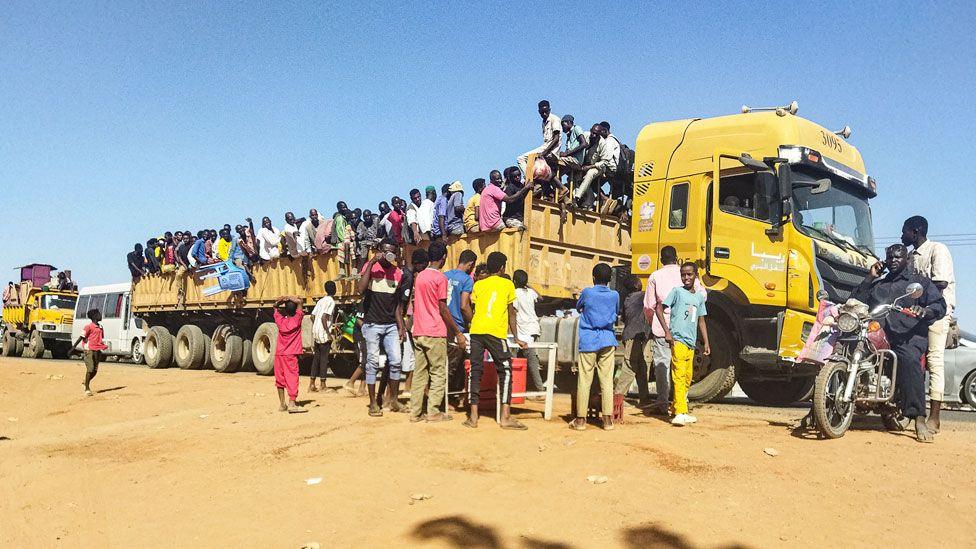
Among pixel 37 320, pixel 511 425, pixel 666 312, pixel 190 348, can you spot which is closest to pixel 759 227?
pixel 666 312

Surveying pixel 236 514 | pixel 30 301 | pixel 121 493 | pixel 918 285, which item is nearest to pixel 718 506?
pixel 236 514

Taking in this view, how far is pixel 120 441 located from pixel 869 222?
879 cm

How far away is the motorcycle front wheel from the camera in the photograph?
633 centimetres

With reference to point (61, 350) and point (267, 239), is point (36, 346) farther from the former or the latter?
point (267, 239)

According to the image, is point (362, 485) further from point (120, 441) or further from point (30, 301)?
point (30, 301)

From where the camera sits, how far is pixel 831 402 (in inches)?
261

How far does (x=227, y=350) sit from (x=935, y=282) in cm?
1383

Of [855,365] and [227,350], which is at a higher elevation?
[855,365]

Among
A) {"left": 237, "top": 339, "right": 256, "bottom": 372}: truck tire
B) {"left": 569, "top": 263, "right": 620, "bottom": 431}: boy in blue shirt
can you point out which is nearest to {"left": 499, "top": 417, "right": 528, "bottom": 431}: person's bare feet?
{"left": 569, "top": 263, "right": 620, "bottom": 431}: boy in blue shirt

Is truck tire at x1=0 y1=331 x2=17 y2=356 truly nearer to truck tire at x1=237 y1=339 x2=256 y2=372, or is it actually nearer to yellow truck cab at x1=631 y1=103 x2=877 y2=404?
truck tire at x1=237 y1=339 x2=256 y2=372

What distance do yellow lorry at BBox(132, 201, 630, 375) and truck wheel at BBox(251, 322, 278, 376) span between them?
0.02 metres

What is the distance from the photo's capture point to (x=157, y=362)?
61.9ft

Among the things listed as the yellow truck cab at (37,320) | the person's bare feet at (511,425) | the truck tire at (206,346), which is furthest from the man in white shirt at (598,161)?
the yellow truck cab at (37,320)

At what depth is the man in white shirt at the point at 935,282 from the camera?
6.89 metres
